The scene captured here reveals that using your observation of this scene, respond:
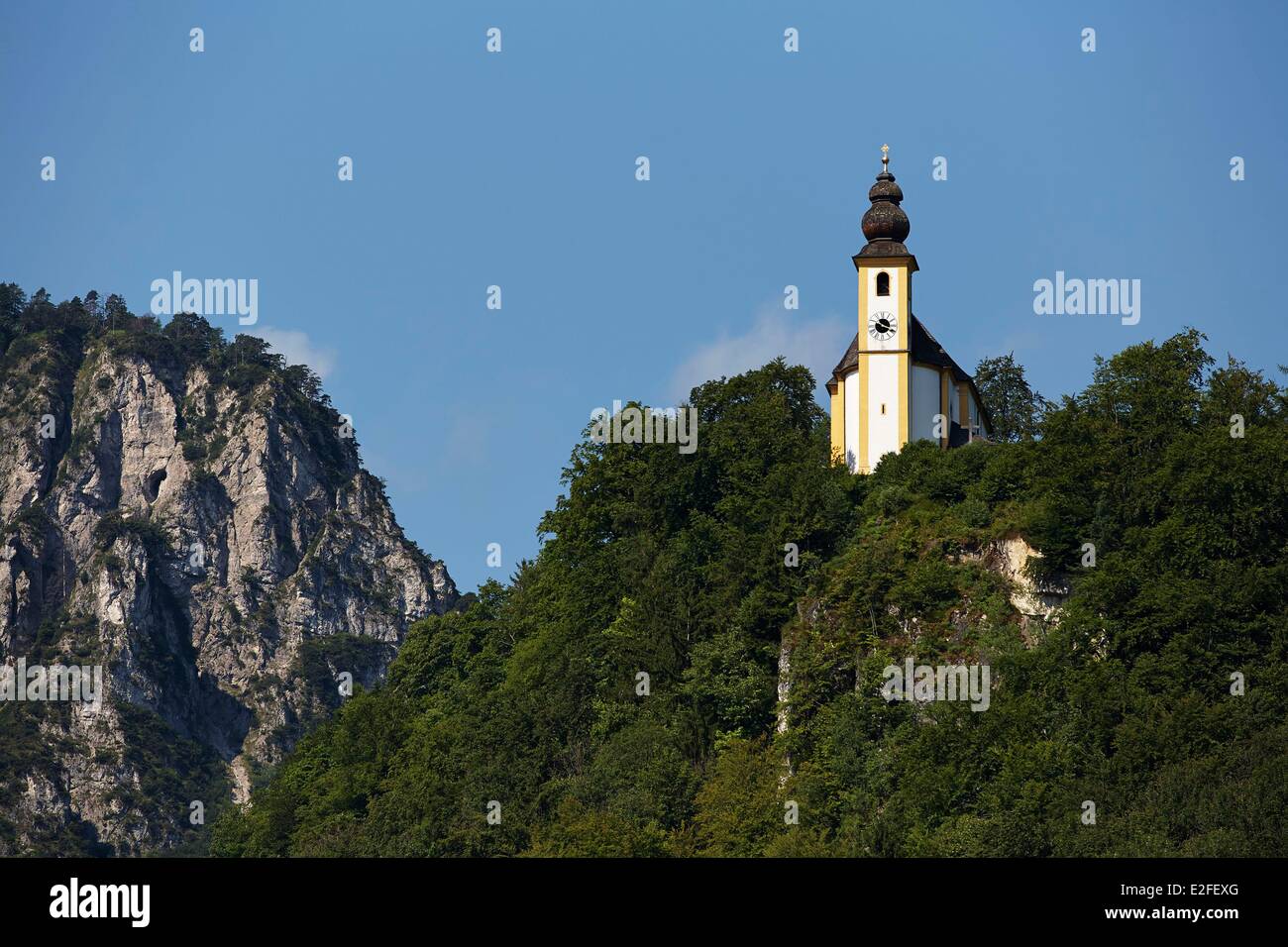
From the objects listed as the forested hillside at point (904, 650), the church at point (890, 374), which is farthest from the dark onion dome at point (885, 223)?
→ the forested hillside at point (904, 650)

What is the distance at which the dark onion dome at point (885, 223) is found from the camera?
3403 inches

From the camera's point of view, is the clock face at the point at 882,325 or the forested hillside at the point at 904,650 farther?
the clock face at the point at 882,325

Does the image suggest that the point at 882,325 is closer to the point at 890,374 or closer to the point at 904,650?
the point at 890,374

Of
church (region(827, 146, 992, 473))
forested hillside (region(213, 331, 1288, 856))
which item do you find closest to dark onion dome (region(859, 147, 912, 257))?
church (region(827, 146, 992, 473))

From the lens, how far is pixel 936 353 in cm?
8538

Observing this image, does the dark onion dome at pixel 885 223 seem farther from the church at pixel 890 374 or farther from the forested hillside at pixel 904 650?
the forested hillside at pixel 904 650

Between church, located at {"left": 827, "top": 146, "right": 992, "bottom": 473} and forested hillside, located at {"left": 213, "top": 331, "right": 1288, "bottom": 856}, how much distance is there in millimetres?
2200

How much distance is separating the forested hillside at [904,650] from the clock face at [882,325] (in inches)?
183

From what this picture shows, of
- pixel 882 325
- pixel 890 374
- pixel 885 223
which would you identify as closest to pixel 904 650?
pixel 890 374

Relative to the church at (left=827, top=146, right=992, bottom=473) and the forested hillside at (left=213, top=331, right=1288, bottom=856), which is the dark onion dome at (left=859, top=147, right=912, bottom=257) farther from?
the forested hillside at (left=213, top=331, right=1288, bottom=856)

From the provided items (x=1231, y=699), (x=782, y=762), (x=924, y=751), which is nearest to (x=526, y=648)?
(x=782, y=762)
